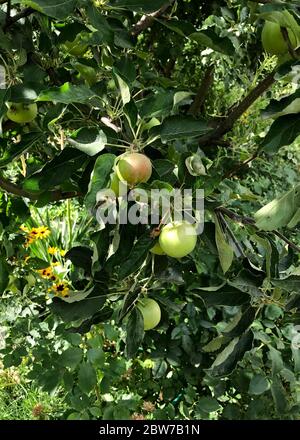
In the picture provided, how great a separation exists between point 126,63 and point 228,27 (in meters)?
1.15

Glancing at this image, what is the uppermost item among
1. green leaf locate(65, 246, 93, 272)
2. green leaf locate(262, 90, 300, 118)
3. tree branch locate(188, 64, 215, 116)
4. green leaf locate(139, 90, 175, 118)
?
green leaf locate(262, 90, 300, 118)

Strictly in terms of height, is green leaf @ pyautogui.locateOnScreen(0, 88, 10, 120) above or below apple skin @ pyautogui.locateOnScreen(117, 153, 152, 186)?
above

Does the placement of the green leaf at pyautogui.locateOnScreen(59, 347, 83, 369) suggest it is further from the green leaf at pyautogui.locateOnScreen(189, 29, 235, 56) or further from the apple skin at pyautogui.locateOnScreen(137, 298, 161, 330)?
the green leaf at pyautogui.locateOnScreen(189, 29, 235, 56)

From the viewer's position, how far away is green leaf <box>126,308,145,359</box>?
2.79ft

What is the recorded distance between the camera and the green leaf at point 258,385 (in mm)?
1170

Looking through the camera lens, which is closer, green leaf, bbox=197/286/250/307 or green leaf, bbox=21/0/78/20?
green leaf, bbox=21/0/78/20

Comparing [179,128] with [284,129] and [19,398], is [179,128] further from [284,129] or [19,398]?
[19,398]

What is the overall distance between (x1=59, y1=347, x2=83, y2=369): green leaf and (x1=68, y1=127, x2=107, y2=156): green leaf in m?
0.68

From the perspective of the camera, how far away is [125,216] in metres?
0.70

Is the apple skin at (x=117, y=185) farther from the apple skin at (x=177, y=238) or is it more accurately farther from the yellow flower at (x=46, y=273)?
the yellow flower at (x=46, y=273)

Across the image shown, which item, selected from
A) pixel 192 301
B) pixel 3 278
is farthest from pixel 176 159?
pixel 192 301

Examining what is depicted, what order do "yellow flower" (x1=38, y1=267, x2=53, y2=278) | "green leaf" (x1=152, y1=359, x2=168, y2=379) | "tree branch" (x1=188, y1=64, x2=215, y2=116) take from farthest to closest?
"yellow flower" (x1=38, y1=267, x2=53, y2=278), "tree branch" (x1=188, y1=64, x2=215, y2=116), "green leaf" (x1=152, y1=359, x2=168, y2=379)

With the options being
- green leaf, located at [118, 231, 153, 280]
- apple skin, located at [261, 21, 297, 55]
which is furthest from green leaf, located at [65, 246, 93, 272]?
apple skin, located at [261, 21, 297, 55]
